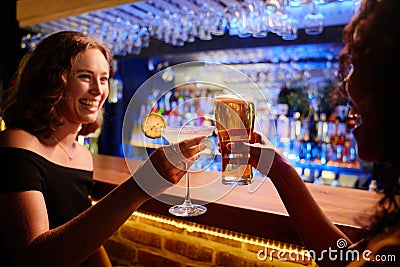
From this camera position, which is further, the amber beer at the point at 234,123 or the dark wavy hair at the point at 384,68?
the amber beer at the point at 234,123

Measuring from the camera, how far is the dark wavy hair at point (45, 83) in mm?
1412

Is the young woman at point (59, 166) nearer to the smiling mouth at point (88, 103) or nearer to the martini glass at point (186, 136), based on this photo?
the smiling mouth at point (88, 103)

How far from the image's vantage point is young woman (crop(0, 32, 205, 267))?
111 centimetres

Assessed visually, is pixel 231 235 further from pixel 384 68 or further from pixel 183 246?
pixel 384 68

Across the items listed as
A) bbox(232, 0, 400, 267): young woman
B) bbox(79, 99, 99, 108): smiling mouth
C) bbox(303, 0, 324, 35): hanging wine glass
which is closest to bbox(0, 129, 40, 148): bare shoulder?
bbox(79, 99, 99, 108): smiling mouth

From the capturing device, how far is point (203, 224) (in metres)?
1.50

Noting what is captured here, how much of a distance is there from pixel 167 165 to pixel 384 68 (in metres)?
0.61

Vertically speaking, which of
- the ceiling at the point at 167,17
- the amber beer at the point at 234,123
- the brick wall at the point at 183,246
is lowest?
the brick wall at the point at 183,246

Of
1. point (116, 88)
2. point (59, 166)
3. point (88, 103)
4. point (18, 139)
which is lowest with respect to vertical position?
point (59, 166)

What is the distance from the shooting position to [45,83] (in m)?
1.43

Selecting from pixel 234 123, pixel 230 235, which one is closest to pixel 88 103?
pixel 234 123

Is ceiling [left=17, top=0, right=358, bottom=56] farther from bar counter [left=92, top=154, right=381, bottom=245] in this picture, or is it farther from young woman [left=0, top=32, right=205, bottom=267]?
bar counter [left=92, top=154, right=381, bottom=245]

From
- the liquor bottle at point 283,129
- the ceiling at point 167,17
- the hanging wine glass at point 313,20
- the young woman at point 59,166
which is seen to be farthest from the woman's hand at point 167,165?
the liquor bottle at point 283,129

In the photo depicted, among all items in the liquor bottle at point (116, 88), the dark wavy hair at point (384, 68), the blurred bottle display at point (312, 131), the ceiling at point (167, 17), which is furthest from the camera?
the liquor bottle at point (116, 88)
